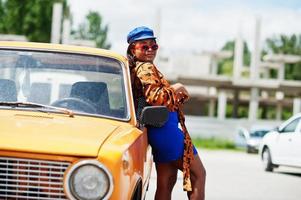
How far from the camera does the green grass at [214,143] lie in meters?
37.0

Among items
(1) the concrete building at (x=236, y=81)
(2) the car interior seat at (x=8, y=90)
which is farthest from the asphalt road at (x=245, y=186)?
(1) the concrete building at (x=236, y=81)

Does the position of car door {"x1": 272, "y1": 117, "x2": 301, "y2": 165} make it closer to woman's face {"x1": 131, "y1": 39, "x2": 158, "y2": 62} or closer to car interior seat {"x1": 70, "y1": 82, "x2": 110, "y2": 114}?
woman's face {"x1": 131, "y1": 39, "x2": 158, "y2": 62}

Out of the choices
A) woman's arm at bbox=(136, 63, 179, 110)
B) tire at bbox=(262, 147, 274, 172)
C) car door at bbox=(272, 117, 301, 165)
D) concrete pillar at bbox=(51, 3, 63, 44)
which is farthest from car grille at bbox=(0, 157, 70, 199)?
concrete pillar at bbox=(51, 3, 63, 44)

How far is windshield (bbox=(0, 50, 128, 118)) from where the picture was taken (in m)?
5.07

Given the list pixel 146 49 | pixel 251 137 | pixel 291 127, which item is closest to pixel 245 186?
pixel 291 127

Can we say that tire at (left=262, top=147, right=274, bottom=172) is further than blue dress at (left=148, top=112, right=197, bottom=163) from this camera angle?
Yes

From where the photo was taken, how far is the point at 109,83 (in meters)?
5.39

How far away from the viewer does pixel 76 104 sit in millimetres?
5023

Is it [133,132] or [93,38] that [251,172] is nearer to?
[133,132]

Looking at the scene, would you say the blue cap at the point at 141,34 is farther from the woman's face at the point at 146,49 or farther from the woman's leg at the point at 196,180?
the woman's leg at the point at 196,180

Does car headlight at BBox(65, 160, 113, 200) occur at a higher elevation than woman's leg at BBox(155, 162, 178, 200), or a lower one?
higher

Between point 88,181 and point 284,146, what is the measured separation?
13.6 metres

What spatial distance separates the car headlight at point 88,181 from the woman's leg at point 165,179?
159 cm

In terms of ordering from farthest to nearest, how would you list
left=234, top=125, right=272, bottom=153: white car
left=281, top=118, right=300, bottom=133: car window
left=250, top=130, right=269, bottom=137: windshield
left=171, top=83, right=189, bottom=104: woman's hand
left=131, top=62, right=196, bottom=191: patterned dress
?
left=250, top=130, right=269, bottom=137: windshield → left=234, top=125, right=272, bottom=153: white car → left=281, top=118, right=300, bottom=133: car window → left=171, top=83, right=189, bottom=104: woman's hand → left=131, top=62, right=196, bottom=191: patterned dress
